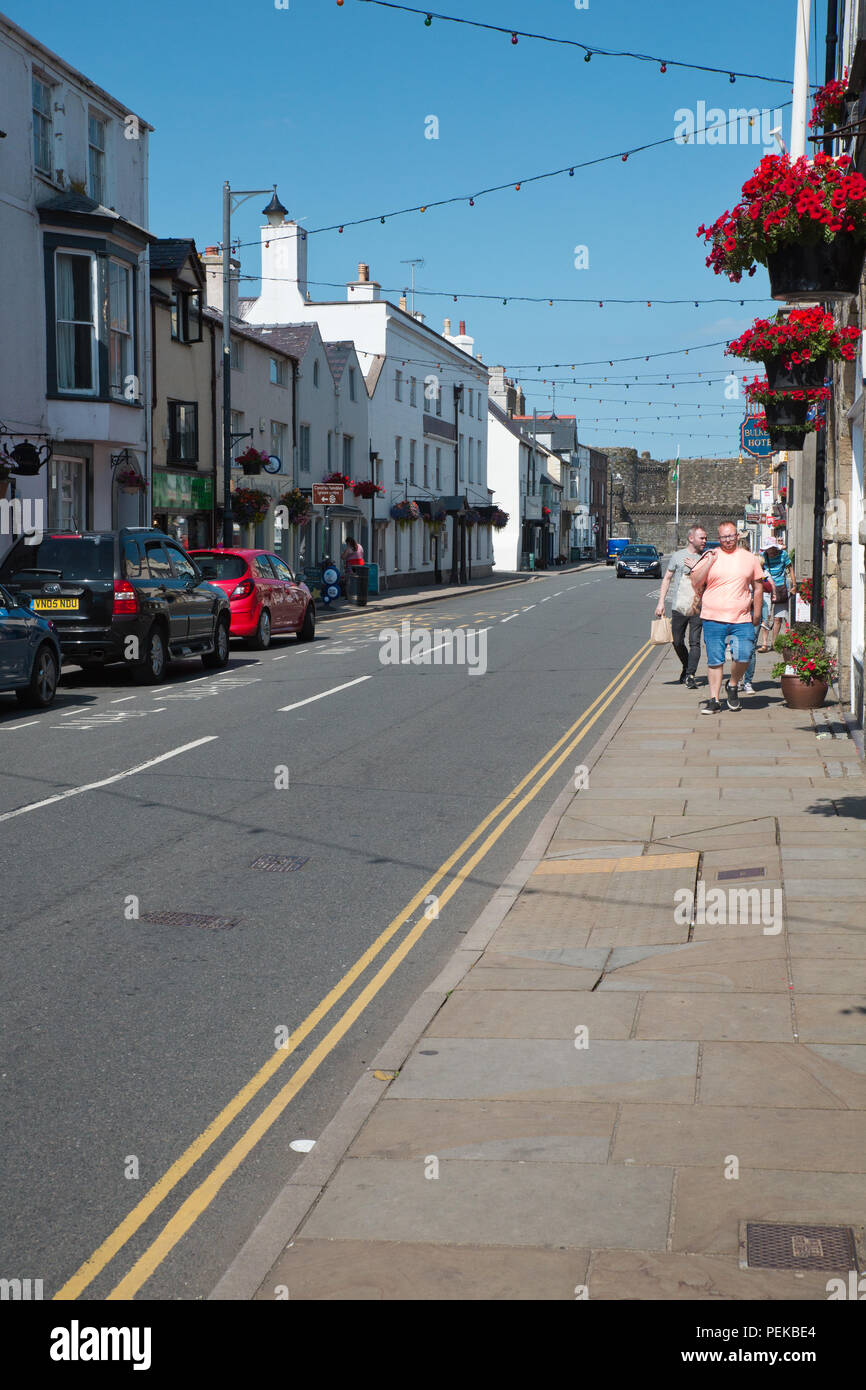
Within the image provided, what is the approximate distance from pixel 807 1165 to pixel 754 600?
10.8 metres

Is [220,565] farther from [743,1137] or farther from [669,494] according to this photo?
[669,494]

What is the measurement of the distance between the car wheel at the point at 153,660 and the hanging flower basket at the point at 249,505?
15.5 meters

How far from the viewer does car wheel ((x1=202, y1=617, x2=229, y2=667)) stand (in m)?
20.5

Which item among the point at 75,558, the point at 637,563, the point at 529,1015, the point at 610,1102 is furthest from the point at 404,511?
the point at 610,1102

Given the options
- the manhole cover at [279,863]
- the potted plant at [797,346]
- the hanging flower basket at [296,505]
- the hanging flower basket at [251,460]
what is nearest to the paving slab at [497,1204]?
the manhole cover at [279,863]

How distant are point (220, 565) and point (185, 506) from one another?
8.75 m

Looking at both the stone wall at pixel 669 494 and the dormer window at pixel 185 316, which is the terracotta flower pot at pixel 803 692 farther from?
the stone wall at pixel 669 494

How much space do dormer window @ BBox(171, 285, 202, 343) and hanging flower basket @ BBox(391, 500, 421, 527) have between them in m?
20.8

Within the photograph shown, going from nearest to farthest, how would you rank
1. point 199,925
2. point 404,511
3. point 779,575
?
point 199,925 → point 779,575 → point 404,511

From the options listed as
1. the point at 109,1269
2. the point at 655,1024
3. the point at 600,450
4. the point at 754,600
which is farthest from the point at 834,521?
the point at 600,450

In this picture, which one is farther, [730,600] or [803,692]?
[803,692]

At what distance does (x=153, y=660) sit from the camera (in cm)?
1825

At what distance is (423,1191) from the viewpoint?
3980mm

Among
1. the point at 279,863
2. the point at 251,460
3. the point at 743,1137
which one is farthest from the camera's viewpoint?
the point at 251,460
